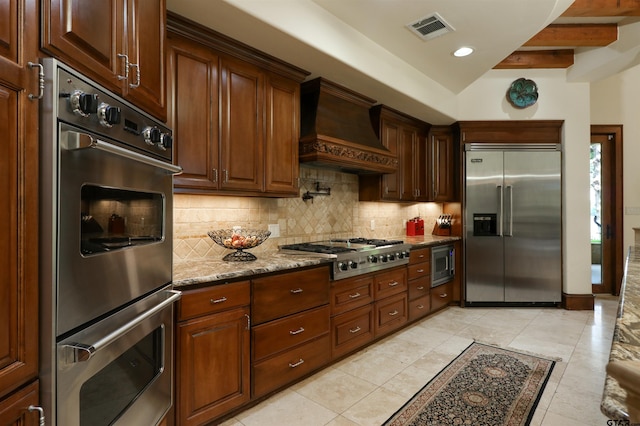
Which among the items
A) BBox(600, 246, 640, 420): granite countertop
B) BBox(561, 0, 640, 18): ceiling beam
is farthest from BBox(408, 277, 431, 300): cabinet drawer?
BBox(561, 0, 640, 18): ceiling beam

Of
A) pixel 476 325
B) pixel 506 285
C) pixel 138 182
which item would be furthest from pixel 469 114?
pixel 138 182

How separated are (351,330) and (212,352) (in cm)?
132

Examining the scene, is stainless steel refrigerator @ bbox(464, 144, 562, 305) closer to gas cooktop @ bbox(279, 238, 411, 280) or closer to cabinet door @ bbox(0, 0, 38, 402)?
gas cooktop @ bbox(279, 238, 411, 280)

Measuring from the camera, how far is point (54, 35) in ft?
3.19

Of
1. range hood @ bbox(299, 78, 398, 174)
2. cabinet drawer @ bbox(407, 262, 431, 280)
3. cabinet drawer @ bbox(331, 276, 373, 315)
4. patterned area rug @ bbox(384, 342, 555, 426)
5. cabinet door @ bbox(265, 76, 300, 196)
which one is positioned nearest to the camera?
patterned area rug @ bbox(384, 342, 555, 426)

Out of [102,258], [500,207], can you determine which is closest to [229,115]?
[102,258]

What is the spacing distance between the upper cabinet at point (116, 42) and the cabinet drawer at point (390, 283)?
89.9 inches

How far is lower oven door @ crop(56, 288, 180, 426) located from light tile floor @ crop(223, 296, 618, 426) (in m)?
0.68

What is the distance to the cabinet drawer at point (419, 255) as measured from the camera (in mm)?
3727

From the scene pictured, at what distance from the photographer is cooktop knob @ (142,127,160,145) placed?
1.48 metres

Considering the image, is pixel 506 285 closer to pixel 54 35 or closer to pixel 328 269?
pixel 328 269

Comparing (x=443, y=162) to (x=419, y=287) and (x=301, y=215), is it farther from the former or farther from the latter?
(x=301, y=215)

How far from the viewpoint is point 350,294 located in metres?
2.91

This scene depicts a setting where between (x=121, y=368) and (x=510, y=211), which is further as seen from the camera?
(x=510, y=211)
